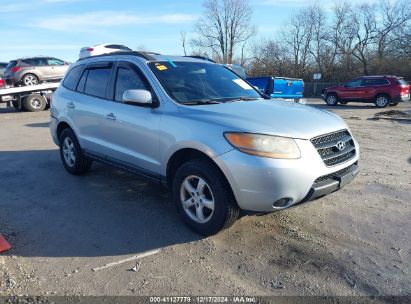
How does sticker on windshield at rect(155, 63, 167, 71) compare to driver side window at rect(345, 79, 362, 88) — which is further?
driver side window at rect(345, 79, 362, 88)

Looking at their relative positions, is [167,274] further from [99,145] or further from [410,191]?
[410,191]

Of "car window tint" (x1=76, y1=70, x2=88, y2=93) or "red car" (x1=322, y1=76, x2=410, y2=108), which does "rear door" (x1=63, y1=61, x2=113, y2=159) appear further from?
"red car" (x1=322, y1=76, x2=410, y2=108)

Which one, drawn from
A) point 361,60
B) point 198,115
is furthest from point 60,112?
point 361,60

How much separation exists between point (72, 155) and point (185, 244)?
318 centimetres

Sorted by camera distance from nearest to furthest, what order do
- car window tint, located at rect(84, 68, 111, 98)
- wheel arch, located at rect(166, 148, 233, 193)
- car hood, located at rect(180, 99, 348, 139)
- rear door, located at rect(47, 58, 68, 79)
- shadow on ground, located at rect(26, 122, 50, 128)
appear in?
car hood, located at rect(180, 99, 348, 139) → wheel arch, located at rect(166, 148, 233, 193) → car window tint, located at rect(84, 68, 111, 98) → shadow on ground, located at rect(26, 122, 50, 128) → rear door, located at rect(47, 58, 68, 79)

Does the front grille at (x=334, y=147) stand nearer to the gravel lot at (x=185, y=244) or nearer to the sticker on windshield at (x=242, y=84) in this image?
the gravel lot at (x=185, y=244)

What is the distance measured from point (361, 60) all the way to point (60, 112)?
52928mm

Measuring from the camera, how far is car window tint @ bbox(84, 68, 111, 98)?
5.38 m

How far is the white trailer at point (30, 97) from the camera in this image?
17188mm

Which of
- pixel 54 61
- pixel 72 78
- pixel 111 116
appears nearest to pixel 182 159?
pixel 111 116

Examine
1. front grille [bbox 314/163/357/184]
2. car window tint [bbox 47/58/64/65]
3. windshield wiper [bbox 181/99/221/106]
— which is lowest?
front grille [bbox 314/163/357/184]

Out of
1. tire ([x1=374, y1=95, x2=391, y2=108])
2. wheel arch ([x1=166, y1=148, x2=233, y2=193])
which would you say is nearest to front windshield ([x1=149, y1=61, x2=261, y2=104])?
wheel arch ([x1=166, y1=148, x2=233, y2=193])

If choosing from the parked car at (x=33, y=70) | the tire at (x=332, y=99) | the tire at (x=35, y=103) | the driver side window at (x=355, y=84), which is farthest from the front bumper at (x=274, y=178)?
the tire at (x=332, y=99)

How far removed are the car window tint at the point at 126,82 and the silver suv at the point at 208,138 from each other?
0.05 ft
